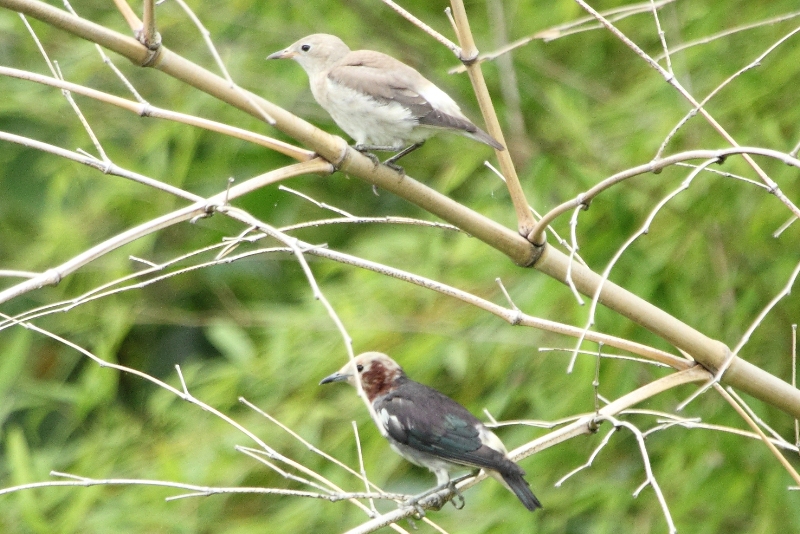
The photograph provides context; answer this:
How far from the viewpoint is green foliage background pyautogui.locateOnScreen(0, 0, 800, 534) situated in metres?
3.89

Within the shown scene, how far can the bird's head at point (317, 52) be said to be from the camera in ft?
13.9

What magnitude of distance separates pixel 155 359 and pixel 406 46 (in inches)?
105

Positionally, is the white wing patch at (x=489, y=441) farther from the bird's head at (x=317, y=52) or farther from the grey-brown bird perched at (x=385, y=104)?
the bird's head at (x=317, y=52)

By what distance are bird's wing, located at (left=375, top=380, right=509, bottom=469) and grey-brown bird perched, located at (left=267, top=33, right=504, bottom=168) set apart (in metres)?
1.00

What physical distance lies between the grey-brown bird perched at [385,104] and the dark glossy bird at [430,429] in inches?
33.9

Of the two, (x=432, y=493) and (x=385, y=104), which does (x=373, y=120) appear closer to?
(x=385, y=104)

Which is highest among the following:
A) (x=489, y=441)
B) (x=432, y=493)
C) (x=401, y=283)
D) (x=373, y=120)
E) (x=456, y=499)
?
(x=373, y=120)

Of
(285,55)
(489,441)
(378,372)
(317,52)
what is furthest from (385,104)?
(489,441)

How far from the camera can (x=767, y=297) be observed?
390cm

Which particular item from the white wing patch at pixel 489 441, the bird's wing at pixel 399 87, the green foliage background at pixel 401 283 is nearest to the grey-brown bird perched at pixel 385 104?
the bird's wing at pixel 399 87

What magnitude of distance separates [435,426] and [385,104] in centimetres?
124

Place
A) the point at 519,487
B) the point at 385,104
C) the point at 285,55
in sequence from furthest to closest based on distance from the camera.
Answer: the point at 285,55, the point at 385,104, the point at 519,487

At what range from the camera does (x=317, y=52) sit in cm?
429

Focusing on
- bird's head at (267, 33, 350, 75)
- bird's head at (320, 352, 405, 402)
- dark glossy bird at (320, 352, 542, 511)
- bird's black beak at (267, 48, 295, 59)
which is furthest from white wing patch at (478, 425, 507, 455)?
bird's black beak at (267, 48, 295, 59)
